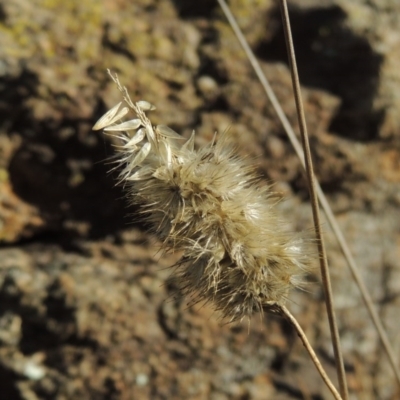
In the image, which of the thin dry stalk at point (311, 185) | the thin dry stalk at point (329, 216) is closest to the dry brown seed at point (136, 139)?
the thin dry stalk at point (311, 185)

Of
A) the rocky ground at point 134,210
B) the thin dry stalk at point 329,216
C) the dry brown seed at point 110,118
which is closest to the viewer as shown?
the dry brown seed at point 110,118

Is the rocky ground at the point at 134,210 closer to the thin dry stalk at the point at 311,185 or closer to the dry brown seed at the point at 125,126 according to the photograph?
the thin dry stalk at the point at 311,185

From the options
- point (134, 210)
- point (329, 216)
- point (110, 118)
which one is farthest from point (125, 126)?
point (134, 210)

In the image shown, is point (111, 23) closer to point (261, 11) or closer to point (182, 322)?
point (261, 11)

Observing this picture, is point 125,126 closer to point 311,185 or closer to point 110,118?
point 110,118

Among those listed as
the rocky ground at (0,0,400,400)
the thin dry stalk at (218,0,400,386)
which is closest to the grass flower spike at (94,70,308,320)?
the thin dry stalk at (218,0,400,386)

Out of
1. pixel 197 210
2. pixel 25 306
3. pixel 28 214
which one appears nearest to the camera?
pixel 197 210

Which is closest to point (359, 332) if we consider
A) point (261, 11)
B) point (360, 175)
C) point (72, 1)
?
point (360, 175)
